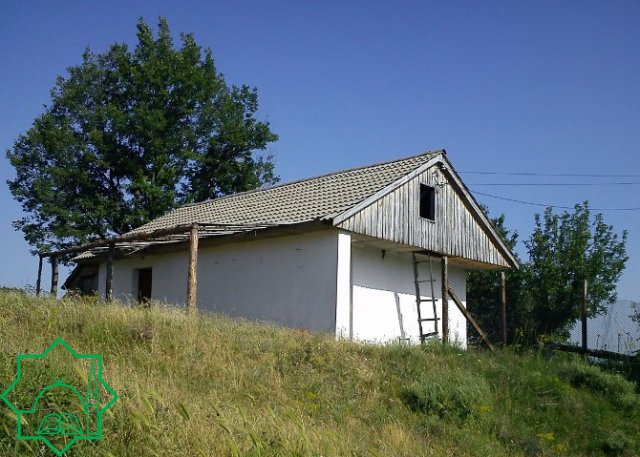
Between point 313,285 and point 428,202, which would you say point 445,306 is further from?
point 313,285

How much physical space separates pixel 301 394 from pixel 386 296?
9.29 meters

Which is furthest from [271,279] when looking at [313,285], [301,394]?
[301,394]

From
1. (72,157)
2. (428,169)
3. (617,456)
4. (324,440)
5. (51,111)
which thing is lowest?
(617,456)

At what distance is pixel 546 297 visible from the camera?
1106 inches

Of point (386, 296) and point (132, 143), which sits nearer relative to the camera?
point (386, 296)

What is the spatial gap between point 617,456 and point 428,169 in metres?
10.4

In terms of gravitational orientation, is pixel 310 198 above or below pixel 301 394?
above

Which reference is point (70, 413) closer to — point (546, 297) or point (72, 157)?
point (546, 297)

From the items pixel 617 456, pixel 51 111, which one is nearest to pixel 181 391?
pixel 617 456

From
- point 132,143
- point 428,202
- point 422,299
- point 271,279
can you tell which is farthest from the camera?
point 132,143

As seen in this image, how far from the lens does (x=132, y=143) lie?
109 ft

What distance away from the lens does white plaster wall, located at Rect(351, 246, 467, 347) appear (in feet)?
63.7

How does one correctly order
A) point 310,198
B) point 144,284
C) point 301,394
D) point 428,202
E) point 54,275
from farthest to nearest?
point 144,284 → point 54,275 → point 428,202 → point 310,198 → point 301,394

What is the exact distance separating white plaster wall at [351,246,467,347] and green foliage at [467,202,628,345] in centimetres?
725
